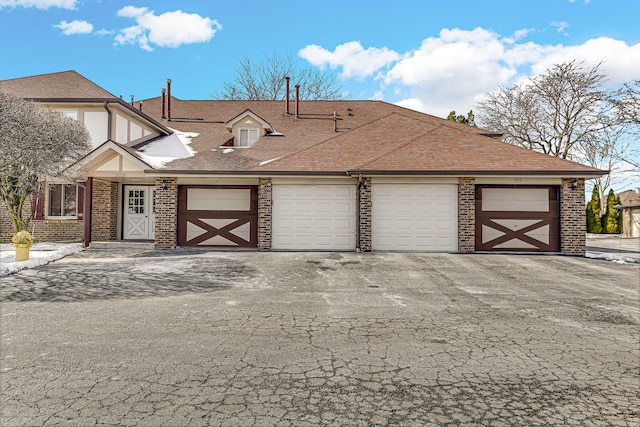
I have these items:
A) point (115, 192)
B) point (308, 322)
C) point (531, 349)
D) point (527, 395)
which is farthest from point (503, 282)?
point (115, 192)

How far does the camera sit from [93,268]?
391 inches

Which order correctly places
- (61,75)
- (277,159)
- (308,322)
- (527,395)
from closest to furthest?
(527,395) < (308,322) < (277,159) < (61,75)

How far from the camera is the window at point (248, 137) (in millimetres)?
17031

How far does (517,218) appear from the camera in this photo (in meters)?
13.7

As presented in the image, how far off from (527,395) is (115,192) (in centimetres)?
1607

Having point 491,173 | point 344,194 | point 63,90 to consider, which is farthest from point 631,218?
point 63,90

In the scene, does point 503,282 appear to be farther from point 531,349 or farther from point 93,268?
point 93,268

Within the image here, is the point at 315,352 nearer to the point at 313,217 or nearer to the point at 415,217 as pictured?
the point at 313,217

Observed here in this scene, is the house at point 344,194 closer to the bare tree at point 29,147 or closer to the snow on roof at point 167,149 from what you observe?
the snow on roof at point 167,149

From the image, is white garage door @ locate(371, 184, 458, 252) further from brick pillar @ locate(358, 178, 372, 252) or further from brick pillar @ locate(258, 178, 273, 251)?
brick pillar @ locate(258, 178, 273, 251)

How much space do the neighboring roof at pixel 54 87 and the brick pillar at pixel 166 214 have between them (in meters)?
5.22

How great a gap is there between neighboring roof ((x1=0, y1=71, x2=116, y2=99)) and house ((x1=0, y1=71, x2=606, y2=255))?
243 mm

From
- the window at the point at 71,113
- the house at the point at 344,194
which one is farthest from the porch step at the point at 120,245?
the window at the point at 71,113

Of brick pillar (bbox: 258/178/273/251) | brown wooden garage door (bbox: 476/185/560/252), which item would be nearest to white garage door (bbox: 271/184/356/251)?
brick pillar (bbox: 258/178/273/251)
